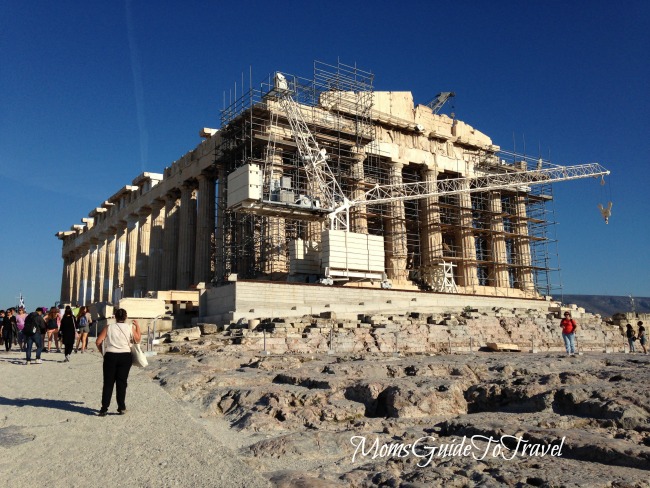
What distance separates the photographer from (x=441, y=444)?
5320mm

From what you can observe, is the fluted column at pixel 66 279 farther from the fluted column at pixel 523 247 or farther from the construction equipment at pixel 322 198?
the fluted column at pixel 523 247

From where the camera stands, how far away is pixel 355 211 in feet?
113

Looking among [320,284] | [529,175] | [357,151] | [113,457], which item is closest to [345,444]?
[113,457]

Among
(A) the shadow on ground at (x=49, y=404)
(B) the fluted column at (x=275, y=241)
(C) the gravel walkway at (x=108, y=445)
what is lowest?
(C) the gravel walkway at (x=108, y=445)

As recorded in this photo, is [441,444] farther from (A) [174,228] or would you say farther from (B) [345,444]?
(A) [174,228]

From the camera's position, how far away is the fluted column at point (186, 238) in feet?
121

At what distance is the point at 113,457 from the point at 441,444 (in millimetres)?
2969

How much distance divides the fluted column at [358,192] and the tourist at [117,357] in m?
27.2

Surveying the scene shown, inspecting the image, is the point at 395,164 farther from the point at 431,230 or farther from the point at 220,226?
the point at 220,226

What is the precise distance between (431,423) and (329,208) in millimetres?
25012

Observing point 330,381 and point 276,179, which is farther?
point 276,179

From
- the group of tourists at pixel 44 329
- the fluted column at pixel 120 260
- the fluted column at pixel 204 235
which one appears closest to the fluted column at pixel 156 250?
the fluted column at pixel 120 260

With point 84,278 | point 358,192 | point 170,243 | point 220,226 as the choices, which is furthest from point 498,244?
point 84,278

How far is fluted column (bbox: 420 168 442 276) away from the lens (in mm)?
37938
